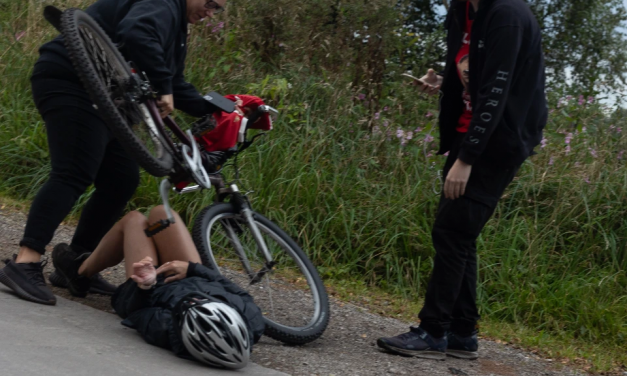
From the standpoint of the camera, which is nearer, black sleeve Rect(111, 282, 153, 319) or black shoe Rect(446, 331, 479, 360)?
black sleeve Rect(111, 282, 153, 319)

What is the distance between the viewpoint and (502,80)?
3.64 metres

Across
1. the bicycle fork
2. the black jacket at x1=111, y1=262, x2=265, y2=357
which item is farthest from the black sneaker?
the black jacket at x1=111, y1=262, x2=265, y2=357

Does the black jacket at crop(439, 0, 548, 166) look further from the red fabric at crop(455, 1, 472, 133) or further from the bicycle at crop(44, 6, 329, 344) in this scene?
the bicycle at crop(44, 6, 329, 344)

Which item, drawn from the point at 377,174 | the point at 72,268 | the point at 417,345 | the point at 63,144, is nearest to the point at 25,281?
the point at 72,268

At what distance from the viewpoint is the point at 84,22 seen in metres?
3.49

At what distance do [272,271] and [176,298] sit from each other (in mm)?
817

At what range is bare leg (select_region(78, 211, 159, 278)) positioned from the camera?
12.1 ft

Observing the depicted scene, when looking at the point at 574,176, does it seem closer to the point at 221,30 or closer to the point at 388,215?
the point at 388,215

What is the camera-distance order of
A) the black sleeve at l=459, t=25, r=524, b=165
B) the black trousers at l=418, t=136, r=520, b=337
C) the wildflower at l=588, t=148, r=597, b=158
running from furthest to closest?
the wildflower at l=588, t=148, r=597, b=158 → the black trousers at l=418, t=136, r=520, b=337 → the black sleeve at l=459, t=25, r=524, b=165

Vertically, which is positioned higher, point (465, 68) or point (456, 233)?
point (465, 68)

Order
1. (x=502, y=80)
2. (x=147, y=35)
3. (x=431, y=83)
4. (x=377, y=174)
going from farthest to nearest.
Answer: (x=377, y=174) < (x=431, y=83) < (x=502, y=80) < (x=147, y=35)

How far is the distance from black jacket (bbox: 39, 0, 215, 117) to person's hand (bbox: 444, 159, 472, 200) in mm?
1427

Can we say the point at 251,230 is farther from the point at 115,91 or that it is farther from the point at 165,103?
the point at 115,91

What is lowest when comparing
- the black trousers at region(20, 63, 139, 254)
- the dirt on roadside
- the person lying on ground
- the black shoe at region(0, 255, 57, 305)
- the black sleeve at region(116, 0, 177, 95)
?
the dirt on roadside
